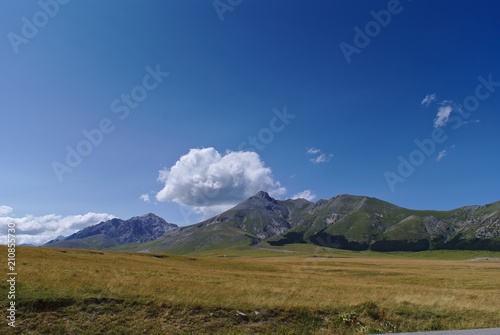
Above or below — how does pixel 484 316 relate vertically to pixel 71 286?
below

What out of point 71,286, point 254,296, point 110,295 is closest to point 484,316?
point 254,296

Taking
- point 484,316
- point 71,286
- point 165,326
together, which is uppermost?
point 71,286

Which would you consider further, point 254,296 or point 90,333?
point 254,296

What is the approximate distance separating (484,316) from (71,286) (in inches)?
→ 1016

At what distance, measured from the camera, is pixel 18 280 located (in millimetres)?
16531

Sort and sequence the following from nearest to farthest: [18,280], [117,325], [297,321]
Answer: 1. [117,325]
2. [297,321]
3. [18,280]

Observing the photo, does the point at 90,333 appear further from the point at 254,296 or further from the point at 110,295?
the point at 254,296

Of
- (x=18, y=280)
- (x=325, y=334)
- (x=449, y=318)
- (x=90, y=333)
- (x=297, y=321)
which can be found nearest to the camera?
(x=90, y=333)

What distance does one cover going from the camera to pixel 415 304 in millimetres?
17312

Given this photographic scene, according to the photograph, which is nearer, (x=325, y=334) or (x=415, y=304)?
(x=325, y=334)

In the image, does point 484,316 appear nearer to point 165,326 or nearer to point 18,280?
point 165,326

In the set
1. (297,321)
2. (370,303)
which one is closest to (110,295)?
(297,321)

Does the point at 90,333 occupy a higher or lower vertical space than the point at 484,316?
higher

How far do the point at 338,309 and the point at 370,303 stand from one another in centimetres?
236
